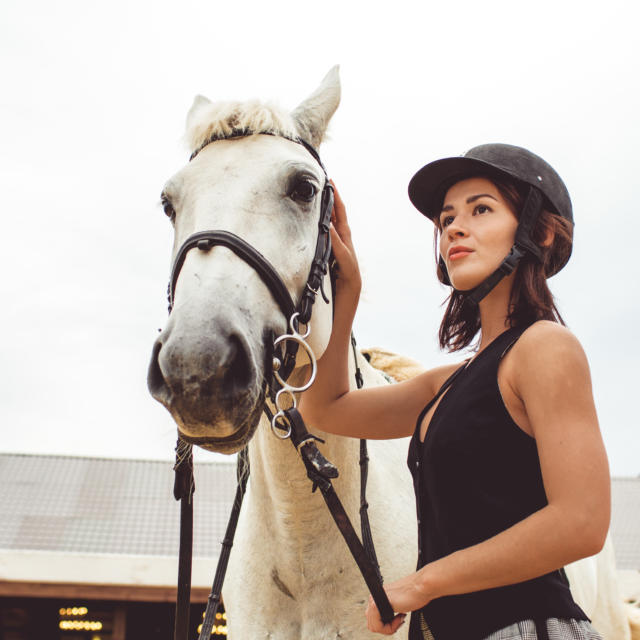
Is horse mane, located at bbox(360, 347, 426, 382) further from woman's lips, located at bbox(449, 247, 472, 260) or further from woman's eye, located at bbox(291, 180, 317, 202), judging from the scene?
woman's lips, located at bbox(449, 247, 472, 260)

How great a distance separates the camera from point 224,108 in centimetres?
192

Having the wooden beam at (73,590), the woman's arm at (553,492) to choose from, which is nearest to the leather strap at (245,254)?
the woman's arm at (553,492)

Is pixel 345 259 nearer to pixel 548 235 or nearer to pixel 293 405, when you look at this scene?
pixel 293 405

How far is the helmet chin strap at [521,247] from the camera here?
1355mm

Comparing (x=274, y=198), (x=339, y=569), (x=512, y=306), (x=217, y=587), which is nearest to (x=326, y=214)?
(x=274, y=198)

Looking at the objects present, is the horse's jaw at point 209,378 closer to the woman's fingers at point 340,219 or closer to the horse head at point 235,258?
the horse head at point 235,258

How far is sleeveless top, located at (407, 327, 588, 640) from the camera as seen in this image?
1150 millimetres

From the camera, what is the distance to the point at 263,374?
1371 mm

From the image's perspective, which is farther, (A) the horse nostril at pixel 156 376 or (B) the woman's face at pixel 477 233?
(B) the woman's face at pixel 477 233

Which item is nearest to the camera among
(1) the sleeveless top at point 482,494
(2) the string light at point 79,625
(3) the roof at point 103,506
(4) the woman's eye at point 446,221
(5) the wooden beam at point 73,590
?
(1) the sleeveless top at point 482,494

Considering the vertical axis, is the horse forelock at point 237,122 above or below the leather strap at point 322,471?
above

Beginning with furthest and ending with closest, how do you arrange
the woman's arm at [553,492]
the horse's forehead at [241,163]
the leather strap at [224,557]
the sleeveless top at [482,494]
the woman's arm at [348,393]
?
the leather strap at [224,557] → the woman's arm at [348,393] → the horse's forehead at [241,163] → the sleeveless top at [482,494] → the woman's arm at [553,492]

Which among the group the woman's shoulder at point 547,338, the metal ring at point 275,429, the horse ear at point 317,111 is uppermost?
the horse ear at point 317,111

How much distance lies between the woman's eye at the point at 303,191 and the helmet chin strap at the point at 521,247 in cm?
61
